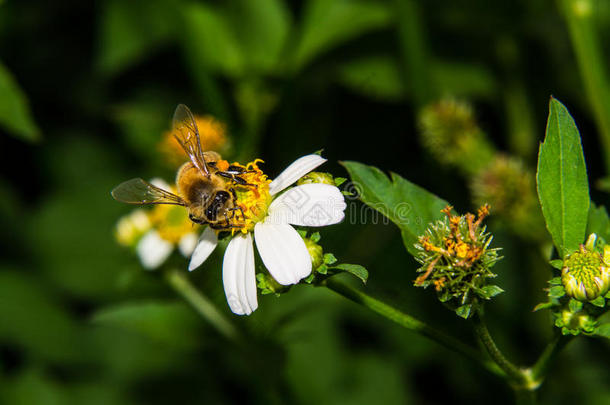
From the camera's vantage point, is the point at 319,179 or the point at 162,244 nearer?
the point at 319,179

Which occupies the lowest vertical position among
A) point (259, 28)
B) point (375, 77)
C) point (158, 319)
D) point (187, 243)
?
point (158, 319)

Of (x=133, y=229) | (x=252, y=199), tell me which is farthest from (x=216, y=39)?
(x=252, y=199)

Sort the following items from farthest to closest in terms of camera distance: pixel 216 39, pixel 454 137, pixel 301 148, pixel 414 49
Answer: pixel 216 39
pixel 301 148
pixel 414 49
pixel 454 137

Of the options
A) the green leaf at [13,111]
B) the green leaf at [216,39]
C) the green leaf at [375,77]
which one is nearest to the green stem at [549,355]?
the green leaf at [13,111]

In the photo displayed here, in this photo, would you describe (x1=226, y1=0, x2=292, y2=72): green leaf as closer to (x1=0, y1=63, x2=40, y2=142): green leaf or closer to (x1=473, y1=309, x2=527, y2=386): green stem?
(x1=0, y1=63, x2=40, y2=142): green leaf

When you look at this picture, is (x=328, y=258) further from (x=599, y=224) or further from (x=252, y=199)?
(x=599, y=224)

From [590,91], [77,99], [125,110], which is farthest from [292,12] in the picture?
[590,91]

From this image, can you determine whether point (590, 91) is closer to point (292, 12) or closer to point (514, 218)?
point (514, 218)
